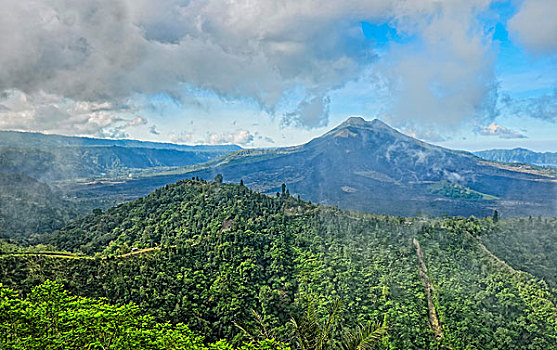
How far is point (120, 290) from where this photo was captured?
27344mm

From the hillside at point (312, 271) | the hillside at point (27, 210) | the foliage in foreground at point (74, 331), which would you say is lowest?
the hillside at point (27, 210)

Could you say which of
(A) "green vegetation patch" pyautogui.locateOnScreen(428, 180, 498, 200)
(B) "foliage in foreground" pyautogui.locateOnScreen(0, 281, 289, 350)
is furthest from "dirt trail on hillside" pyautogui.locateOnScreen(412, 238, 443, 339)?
(A) "green vegetation patch" pyautogui.locateOnScreen(428, 180, 498, 200)

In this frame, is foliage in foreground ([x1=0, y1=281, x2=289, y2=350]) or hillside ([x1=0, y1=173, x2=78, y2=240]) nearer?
foliage in foreground ([x1=0, y1=281, x2=289, y2=350])

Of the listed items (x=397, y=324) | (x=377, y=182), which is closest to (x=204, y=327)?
(x=397, y=324)

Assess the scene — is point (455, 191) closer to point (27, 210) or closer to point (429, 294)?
point (429, 294)

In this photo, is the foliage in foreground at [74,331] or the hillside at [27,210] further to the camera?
the hillside at [27,210]

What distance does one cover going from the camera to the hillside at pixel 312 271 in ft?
92.6

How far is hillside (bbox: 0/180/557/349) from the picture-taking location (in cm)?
2822

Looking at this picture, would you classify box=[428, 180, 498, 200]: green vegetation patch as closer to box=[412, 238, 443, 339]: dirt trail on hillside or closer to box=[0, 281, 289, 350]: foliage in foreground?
box=[412, 238, 443, 339]: dirt trail on hillside

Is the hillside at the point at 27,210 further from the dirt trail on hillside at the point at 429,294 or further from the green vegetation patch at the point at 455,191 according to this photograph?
the green vegetation patch at the point at 455,191

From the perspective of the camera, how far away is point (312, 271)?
35.4 meters

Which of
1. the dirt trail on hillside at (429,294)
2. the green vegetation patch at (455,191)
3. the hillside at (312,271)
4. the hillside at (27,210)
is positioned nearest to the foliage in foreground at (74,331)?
the hillside at (312,271)

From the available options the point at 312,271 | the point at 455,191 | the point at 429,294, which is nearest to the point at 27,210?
the point at 312,271

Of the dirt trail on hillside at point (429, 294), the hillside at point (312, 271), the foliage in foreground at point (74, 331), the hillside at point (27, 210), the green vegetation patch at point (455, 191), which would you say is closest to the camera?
the foliage in foreground at point (74, 331)
